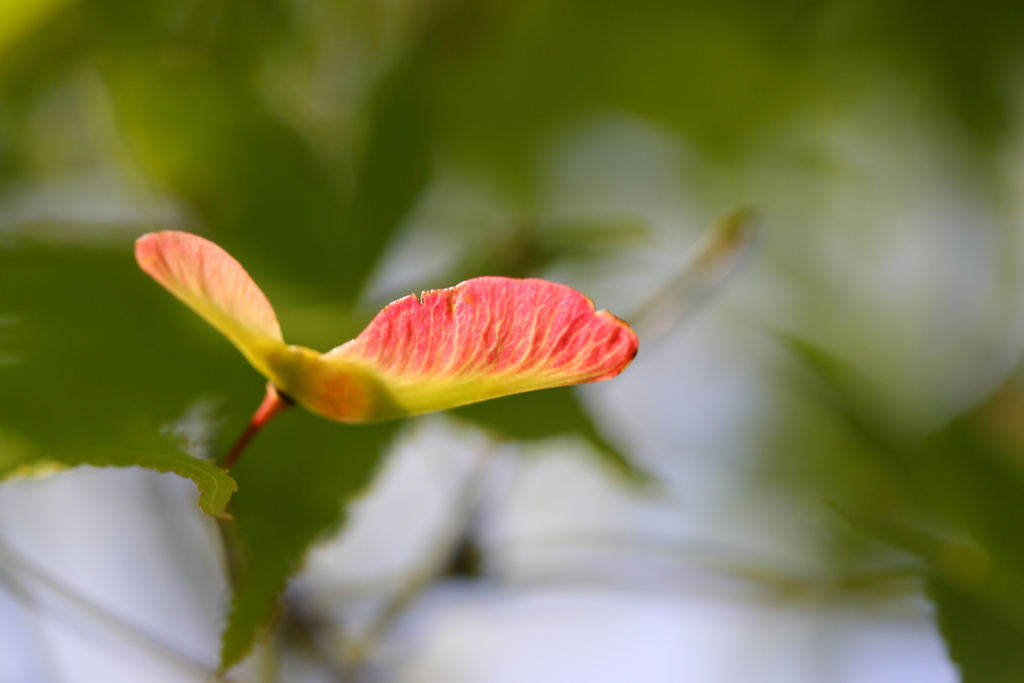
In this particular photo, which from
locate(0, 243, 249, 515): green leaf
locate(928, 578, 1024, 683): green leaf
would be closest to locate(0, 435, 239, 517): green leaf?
locate(0, 243, 249, 515): green leaf

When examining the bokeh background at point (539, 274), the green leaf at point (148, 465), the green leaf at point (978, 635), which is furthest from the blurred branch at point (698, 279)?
the green leaf at point (148, 465)

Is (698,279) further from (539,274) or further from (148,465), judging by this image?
(148,465)

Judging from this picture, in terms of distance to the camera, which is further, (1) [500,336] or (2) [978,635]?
(2) [978,635]

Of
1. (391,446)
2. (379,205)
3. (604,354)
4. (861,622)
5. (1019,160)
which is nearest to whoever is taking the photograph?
(604,354)

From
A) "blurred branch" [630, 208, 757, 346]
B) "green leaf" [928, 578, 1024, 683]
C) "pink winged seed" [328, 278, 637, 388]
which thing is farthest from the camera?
"blurred branch" [630, 208, 757, 346]

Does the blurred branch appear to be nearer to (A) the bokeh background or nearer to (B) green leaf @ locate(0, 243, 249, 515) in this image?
(A) the bokeh background

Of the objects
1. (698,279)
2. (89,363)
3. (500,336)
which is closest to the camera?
(500,336)

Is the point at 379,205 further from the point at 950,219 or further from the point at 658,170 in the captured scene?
the point at 950,219

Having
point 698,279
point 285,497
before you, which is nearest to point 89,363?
point 285,497

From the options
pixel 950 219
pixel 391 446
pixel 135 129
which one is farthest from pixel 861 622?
pixel 135 129
